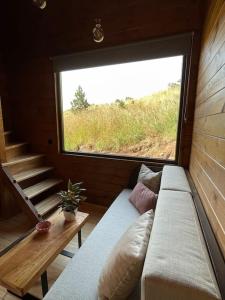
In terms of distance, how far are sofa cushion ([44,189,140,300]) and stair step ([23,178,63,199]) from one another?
1221 millimetres

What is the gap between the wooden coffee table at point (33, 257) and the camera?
109cm

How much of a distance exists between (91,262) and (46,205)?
154 cm

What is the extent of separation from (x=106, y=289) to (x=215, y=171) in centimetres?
86

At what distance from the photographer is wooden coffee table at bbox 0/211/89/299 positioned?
1.09 m

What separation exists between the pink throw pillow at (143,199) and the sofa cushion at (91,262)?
93 mm

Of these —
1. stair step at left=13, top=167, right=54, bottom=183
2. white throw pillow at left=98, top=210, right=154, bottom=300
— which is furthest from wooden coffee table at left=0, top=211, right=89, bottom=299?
stair step at left=13, top=167, right=54, bottom=183

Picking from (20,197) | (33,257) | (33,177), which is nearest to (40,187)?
(33,177)

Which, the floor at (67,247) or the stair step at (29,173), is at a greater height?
the stair step at (29,173)

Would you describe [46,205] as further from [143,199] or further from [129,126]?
[129,126]

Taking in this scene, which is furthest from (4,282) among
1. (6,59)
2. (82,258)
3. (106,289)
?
(6,59)

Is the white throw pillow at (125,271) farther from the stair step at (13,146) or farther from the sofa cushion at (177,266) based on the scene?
the stair step at (13,146)

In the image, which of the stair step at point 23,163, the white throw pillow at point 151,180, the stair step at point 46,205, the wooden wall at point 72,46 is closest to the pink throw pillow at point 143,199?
the white throw pillow at point 151,180

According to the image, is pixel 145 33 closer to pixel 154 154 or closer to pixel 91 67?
pixel 91 67

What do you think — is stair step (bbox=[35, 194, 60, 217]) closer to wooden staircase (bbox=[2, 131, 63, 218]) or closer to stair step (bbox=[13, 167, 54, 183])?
wooden staircase (bbox=[2, 131, 63, 218])
